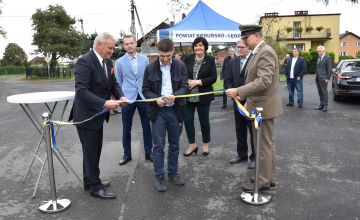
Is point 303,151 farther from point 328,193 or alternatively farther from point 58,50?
point 58,50

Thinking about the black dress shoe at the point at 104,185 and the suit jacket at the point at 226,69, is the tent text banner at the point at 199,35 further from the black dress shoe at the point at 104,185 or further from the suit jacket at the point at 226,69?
the black dress shoe at the point at 104,185

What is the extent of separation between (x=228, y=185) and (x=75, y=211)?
6.46 ft

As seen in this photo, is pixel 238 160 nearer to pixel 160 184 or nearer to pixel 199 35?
pixel 160 184

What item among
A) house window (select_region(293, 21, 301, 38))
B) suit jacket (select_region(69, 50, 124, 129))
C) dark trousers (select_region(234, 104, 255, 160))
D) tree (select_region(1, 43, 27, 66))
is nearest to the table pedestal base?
suit jacket (select_region(69, 50, 124, 129))

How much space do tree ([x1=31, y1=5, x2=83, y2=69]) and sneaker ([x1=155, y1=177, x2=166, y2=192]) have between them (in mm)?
38568

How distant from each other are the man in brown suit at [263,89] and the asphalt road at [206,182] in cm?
48

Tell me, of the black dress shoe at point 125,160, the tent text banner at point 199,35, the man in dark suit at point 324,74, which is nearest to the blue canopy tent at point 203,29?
the tent text banner at point 199,35

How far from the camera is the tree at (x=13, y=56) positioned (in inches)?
3034

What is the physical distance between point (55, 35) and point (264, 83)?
40.4 meters

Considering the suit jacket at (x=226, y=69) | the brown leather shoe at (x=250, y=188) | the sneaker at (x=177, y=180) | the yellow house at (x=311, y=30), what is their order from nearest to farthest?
the brown leather shoe at (x=250, y=188)
the sneaker at (x=177, y=180)
the suit jacket at (x=226, y=69)
the yellow house at (x=311, y=30)

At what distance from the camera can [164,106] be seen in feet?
14.9

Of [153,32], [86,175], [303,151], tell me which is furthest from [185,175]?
[153,32]

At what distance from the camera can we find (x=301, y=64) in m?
11.4

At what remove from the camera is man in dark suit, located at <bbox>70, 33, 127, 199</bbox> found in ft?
13.2
